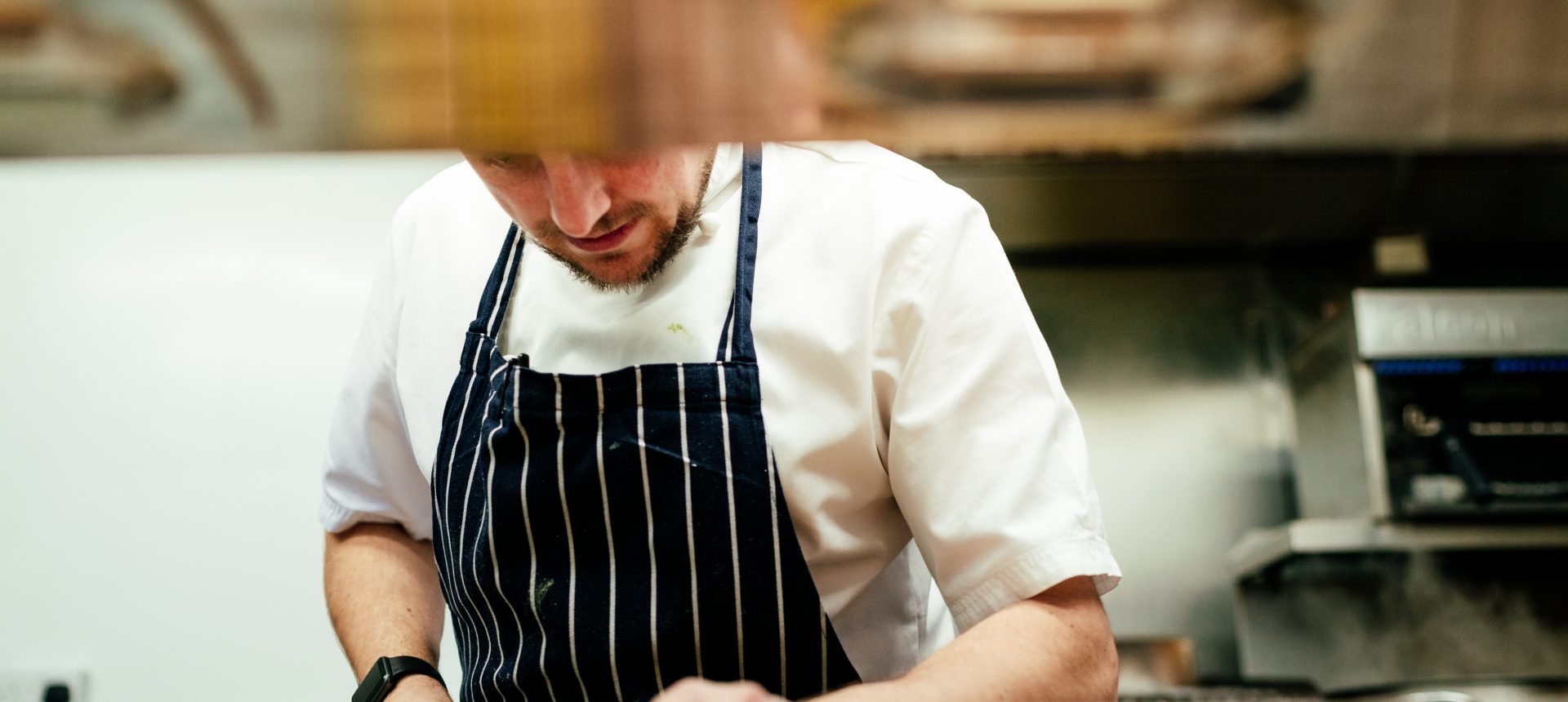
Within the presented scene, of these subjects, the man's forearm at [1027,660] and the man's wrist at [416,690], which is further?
the man's wrist at [416,690]

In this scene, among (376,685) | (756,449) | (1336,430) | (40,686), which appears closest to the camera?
(756,449)

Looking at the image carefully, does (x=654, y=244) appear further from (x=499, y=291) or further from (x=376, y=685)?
(x=376, y=685)

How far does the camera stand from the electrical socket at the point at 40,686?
221cm

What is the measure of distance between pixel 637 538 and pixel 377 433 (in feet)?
1.38

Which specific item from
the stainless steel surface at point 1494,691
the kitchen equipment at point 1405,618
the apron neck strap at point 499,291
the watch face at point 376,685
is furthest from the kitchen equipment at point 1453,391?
the watch face at point 376,685

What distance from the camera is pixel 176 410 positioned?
235 cm

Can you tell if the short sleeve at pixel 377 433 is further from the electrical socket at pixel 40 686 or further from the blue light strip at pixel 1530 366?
the blue light strip at pixel 1530 366

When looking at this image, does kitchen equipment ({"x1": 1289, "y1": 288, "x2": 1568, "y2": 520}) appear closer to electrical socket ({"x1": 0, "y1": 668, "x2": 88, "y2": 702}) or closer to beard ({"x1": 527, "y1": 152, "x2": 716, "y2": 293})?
beard ({"x1": 527, "y1": 152, "x2": 716, "y2": 293})

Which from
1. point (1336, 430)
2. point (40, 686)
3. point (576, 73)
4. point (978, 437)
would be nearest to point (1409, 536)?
point (1336, 430)

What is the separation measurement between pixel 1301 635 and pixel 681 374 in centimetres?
203

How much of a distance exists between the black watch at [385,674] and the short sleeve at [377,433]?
214 mm

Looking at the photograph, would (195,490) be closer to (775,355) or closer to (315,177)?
(315,177)

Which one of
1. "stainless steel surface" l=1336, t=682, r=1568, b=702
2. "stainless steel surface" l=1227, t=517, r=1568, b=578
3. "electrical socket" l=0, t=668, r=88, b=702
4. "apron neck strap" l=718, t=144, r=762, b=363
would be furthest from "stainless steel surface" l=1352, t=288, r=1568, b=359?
"electrical socket" l=0, t=668, r=88, b=702

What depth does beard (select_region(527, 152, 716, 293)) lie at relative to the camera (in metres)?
1.03
